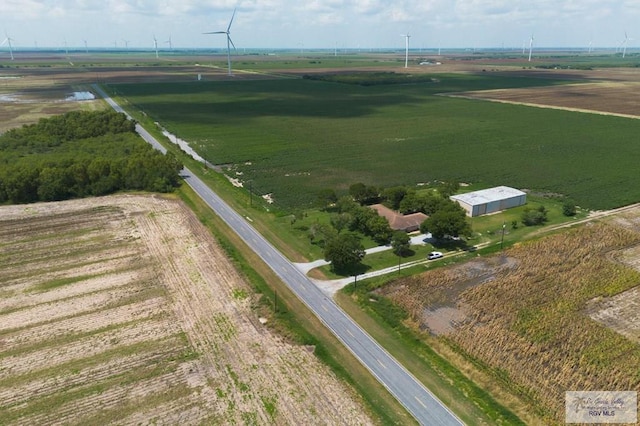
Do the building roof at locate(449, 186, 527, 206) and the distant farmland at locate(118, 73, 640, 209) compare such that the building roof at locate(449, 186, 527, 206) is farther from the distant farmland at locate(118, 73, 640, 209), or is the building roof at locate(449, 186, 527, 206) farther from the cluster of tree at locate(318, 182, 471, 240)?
the distant farmland at locate(118, 73, 640, 209)

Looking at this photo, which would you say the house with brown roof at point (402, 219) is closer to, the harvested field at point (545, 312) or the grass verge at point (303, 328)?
the harvested field at point (545, 312)

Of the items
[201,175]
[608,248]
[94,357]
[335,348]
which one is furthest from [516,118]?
[94,357]

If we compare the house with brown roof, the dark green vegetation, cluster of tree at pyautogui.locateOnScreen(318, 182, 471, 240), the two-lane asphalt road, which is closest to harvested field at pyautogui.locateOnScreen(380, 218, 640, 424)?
cluster of tree at pyautogui.locateOnScreen(318, 182, 471, 240)

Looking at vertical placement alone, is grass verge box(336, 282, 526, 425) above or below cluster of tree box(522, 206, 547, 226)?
below

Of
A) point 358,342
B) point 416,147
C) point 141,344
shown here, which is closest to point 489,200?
point 358,342

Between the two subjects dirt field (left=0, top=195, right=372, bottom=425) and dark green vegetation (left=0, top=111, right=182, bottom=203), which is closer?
dirt field (left=0, top=195, right=372, bottom=425)

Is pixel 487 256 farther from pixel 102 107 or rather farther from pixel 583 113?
pixel 102 107

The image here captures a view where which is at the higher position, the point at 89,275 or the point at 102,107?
the point at 102,107

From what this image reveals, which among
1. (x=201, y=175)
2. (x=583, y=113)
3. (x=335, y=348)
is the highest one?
(x=583, y=113)
